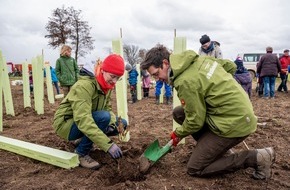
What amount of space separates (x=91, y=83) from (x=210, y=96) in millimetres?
1221

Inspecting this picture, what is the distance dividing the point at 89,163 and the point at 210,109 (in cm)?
144

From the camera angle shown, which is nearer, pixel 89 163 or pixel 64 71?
pixel 89 163

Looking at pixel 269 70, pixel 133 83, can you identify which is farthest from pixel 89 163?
pixel 269 70

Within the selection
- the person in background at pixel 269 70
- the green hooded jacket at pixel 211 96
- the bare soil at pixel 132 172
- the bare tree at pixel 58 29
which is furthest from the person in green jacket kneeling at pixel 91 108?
the bare tree at pixel 58 29

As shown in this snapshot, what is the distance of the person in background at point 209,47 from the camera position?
5.30 m

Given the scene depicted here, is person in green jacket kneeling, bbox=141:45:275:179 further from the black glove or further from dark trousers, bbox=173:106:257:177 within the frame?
the black glove

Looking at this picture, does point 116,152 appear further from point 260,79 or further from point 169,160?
point 260,79

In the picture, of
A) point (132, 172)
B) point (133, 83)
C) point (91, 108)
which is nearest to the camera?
point (132, 172)

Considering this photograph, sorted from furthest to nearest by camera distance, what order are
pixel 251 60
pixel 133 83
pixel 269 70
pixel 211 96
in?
pixel 251 60 → pixel 269 70 → pixel 133 83 → pixel 211 96

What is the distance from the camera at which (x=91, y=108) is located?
117 inches

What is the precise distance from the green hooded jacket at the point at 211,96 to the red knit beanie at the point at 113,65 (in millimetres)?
561

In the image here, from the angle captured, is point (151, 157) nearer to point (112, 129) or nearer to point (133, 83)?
point (112, 129)

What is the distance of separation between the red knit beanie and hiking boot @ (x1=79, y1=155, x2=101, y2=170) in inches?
40.0

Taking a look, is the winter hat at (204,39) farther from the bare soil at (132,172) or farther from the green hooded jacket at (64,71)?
the green hooded jacket at (64,71)
